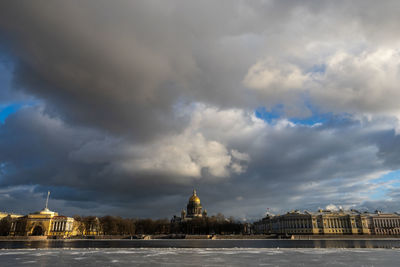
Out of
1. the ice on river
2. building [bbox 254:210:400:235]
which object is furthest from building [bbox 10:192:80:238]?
the ice on river

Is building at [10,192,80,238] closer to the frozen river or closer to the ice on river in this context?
the frozen river

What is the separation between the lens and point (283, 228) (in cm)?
17388

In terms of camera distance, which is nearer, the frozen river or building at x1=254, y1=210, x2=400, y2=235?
the frozen river

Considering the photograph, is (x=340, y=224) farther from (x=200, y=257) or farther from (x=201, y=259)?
(x=201, y=259)

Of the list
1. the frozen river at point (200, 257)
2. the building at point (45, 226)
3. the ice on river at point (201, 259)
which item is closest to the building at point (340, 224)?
the building at point (45, 226)

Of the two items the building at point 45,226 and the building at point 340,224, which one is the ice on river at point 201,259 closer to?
the building at point 340,224

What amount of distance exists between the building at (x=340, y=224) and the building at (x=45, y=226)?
113685 millimetres

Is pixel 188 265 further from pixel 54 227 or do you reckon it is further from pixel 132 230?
pixel 54 227

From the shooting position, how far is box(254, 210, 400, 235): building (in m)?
161

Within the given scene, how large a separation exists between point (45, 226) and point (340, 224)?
15449 cm

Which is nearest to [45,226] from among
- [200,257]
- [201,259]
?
[200,257]

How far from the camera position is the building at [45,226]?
15888cm

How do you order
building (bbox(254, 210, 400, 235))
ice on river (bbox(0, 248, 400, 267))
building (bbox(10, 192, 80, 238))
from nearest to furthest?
ice on river (bbox(0, 248, 400, 267))
building (bbox(10, 192, 80, 238))
building (bbox(254, 210, 400, 235))

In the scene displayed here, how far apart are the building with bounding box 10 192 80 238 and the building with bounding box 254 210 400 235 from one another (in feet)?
373
